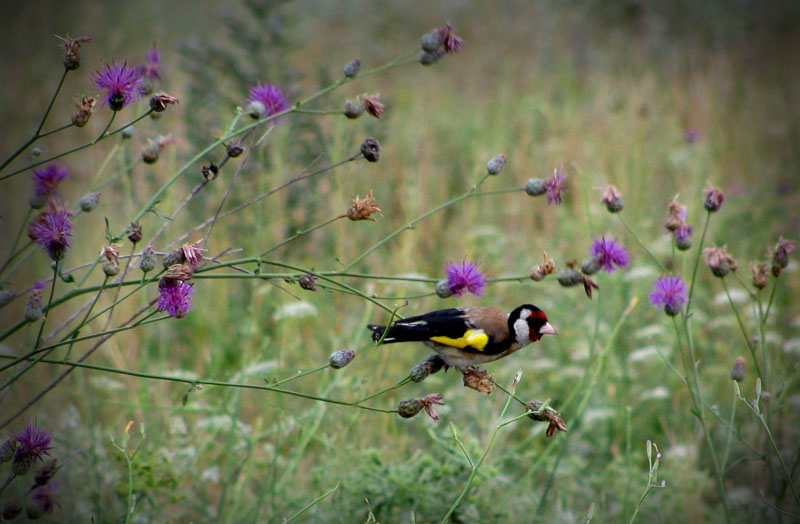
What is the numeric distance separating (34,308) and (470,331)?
106 centimetres

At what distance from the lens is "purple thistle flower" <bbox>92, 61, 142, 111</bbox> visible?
167 cm

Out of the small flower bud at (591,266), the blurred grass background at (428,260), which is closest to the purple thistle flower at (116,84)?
the blurred grass background at (428,260)

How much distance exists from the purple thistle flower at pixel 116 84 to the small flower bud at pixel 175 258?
0.33 meters

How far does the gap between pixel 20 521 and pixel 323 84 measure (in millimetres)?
3362

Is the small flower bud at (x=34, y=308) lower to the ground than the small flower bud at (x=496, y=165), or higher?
lower

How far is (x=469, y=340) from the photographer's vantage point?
206 cm

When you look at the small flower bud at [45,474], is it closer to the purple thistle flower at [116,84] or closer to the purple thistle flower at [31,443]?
the purple thistle flower at [31,443]

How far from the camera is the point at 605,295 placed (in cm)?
446

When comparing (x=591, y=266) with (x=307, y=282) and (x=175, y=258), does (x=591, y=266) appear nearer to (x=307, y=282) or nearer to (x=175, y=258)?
(x=307, y=282)

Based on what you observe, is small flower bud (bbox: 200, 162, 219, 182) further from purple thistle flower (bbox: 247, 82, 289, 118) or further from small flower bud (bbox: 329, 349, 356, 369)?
small flower bud (bbox: 329, 349, 356, 369)

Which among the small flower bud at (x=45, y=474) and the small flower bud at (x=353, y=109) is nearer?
the small flower bud at (x=45, y=474)

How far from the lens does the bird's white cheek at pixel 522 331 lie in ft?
6.87

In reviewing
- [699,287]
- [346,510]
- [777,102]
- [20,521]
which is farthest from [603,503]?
[777,102]

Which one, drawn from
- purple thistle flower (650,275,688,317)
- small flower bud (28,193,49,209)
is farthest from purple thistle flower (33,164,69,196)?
purple thistle flower (650,275,688,317)
